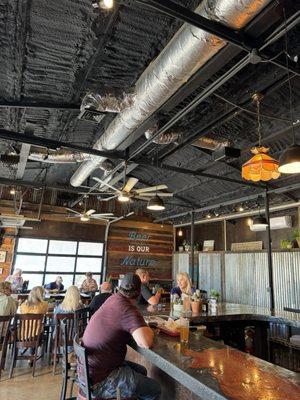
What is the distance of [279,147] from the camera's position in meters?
5.48

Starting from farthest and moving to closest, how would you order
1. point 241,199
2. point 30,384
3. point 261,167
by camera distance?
1. point 241,199
2. point 30,384
3. point 261,167

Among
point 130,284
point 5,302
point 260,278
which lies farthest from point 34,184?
point 260,278

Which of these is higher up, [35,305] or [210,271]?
[210,271]

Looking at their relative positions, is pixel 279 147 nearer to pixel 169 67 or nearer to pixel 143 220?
pixel 169 67

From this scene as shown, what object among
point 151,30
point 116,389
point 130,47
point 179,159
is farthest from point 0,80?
point 179,159

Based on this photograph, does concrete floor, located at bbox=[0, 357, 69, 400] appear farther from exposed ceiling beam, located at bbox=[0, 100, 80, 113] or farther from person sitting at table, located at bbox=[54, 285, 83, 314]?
exposed ceiling beam, located at bbox=[0, 100, 80, 113]

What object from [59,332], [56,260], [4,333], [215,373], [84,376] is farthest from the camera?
[56,260]

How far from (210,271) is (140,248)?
10.3 feet

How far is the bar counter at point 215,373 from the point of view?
5.02ft

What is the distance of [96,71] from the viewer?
3436mm

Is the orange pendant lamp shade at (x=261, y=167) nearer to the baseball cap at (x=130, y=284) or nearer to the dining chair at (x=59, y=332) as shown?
the baseball cap at (x=130, y=284)

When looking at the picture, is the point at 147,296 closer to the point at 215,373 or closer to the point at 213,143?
the point at 213,143

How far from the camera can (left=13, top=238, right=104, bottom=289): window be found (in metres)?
Answer: 9.83

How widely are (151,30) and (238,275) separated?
24.1 ft
